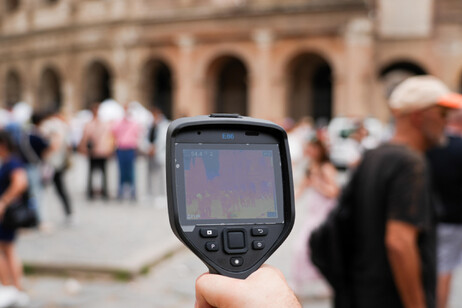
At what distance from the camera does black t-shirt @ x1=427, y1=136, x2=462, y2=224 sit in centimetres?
434

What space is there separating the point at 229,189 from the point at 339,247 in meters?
1.94

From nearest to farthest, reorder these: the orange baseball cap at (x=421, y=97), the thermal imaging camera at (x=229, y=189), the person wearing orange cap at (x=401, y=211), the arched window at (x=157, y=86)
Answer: the thermal imaging camera at (x=229, y=189)
the person wearing orange cap at (x=401, y=211)
the orange baseball cap at (x=421, y=97)
the arched window at (x=157, y=86)

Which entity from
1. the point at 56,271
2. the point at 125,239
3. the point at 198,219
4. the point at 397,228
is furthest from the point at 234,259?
the point at 125,239

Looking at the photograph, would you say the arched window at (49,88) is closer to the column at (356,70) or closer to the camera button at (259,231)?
the column at (356,70)

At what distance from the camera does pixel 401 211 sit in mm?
2762

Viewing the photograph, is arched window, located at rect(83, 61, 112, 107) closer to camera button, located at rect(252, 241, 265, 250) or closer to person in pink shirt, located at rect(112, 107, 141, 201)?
person in pink shirt, located at rect(112, 107, 141, 201)

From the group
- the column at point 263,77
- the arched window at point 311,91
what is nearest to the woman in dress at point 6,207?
the column at point 263,77

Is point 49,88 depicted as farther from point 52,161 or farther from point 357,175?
point 357,175

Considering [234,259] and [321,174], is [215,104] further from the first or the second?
[234,259]

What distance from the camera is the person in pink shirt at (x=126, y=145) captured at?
438 inches

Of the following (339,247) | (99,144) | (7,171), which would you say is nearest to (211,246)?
(339,247)

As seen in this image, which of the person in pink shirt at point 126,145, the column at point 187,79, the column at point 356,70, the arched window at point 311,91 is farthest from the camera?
the arched window at point 311,91

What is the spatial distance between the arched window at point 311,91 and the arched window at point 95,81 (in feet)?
34.1

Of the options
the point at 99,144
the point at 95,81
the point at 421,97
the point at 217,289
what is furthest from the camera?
the point at 95,81
